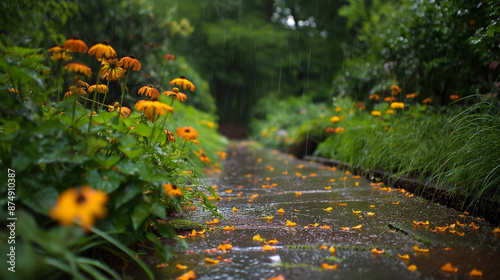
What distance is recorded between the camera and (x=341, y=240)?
147 centimetres

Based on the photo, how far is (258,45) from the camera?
13.9 m

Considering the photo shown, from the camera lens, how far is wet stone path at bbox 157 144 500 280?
1.16m

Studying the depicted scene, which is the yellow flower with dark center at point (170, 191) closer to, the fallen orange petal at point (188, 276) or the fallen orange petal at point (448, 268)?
the fallen orange petal at point (188, 276)

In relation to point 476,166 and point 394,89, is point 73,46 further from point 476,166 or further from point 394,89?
point 394,89

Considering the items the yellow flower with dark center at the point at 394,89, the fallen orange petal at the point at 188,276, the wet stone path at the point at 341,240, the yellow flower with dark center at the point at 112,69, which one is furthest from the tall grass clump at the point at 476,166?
the yellow flower with dark center at the point at 112,69

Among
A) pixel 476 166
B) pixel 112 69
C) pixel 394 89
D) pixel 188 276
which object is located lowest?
pixel 188 276

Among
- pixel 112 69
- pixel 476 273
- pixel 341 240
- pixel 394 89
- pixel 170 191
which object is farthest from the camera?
pixel 394 89

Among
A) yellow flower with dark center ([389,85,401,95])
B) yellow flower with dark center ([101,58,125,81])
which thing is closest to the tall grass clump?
yellow flower with dark center ([389,85,401,95])

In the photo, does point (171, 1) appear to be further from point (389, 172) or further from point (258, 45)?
point (389, 172)

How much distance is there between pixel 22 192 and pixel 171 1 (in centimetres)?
1397

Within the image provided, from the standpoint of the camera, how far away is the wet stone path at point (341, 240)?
116 centimetres

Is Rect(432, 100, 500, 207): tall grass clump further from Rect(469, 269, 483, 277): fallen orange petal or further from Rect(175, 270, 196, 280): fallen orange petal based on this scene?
Rect(175, 270, 196, 280): fallen orange petal

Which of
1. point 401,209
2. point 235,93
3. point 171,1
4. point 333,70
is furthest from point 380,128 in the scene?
point 235,93

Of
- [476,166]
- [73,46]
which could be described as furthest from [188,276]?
[476,166]
